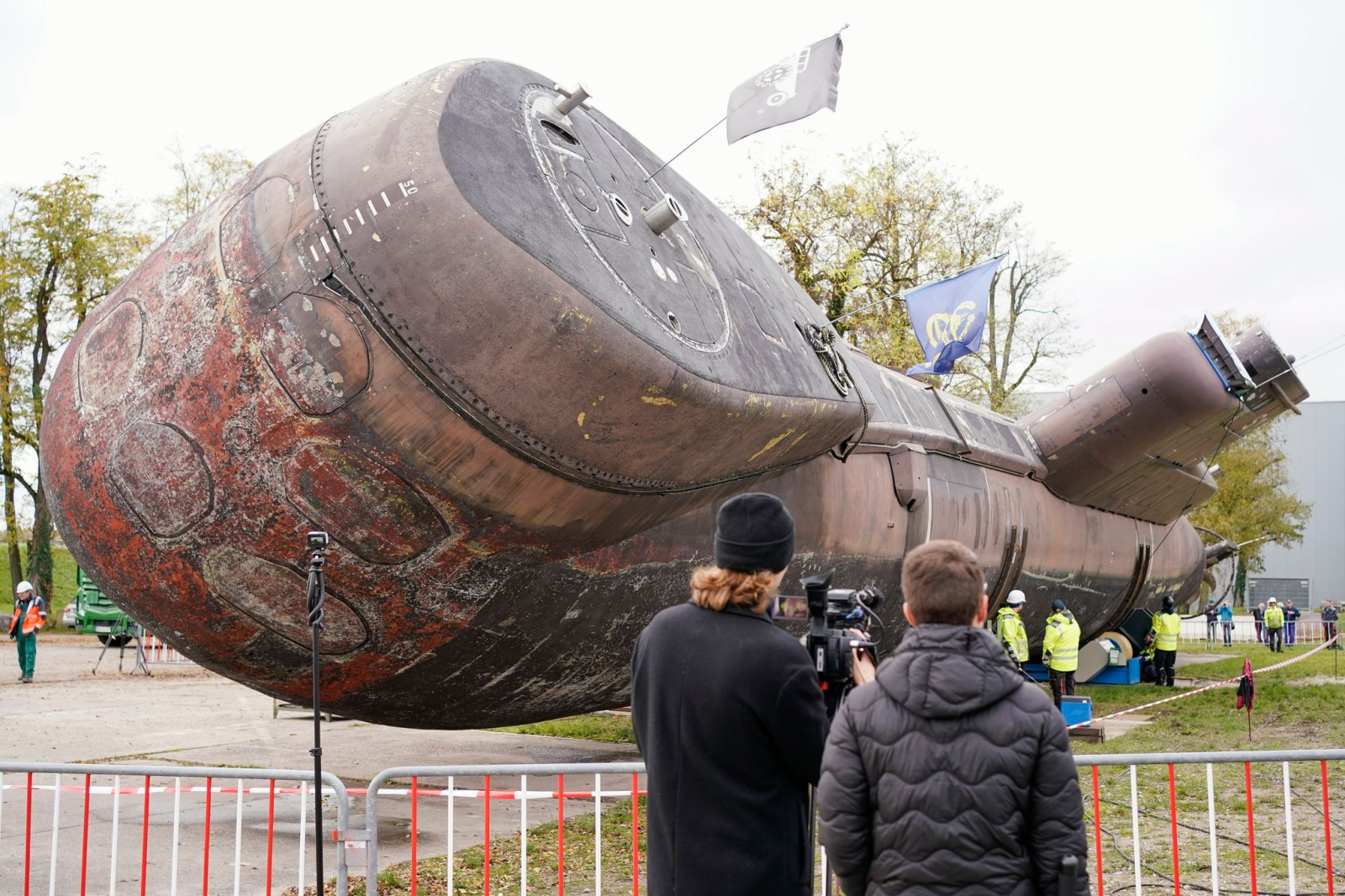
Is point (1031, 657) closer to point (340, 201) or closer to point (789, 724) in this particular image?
point (340, 201)

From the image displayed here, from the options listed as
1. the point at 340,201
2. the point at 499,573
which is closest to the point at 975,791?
the point at 499,573

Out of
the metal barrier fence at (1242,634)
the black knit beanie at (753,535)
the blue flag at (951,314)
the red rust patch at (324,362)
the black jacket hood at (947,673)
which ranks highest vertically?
the blue flag at (951,314)

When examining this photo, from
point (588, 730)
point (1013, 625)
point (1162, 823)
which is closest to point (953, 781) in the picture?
point (1162, 823)

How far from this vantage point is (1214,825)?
223 inches

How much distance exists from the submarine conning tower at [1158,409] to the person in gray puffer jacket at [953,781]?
11.4 metres

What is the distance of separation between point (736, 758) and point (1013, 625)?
10.2 meters

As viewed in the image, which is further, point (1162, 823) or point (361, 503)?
point (1162, 823)

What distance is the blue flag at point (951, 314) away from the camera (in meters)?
11.5

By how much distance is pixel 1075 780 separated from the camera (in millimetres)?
2553

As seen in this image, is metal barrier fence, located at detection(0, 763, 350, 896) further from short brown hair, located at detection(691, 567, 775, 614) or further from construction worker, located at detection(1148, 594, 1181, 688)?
construction worker, located at detection(1148, 594, 1181, 688)

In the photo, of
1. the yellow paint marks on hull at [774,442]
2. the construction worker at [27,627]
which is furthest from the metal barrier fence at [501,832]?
the construction worker at [27,627]

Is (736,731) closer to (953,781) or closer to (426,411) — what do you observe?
(953,781)

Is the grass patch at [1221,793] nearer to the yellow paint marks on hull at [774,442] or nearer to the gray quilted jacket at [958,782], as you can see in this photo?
the yellow paint marks on hull at [774,442]

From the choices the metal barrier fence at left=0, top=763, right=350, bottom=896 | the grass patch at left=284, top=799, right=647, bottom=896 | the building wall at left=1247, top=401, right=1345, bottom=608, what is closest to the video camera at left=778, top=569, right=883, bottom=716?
the metal barrier fence at left=0, top=763, right=350, bottom=896
